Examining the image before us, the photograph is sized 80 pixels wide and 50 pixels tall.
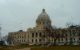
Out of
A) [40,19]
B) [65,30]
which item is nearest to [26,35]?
[40,19]

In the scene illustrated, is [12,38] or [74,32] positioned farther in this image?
[12,38]

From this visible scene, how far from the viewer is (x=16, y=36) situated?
126m

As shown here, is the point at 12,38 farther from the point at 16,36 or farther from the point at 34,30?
the point at 34,30

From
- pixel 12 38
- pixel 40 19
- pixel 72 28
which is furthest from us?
pixel 12 38

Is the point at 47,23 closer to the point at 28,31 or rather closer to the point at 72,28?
the point at 28,31

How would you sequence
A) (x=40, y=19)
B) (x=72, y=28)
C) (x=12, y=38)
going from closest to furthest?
(x=72, y=28)
(x=40, y=19)
(x=12, y=38)

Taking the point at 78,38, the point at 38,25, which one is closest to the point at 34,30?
the point at 38,25

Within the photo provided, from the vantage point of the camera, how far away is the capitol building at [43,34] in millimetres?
101562

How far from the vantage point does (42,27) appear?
4552 inches

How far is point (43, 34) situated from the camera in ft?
366

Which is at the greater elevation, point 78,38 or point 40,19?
point 40,19

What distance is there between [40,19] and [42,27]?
138 inches

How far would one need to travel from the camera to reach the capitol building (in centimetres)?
10156

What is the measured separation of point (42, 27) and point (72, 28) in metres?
19.0
